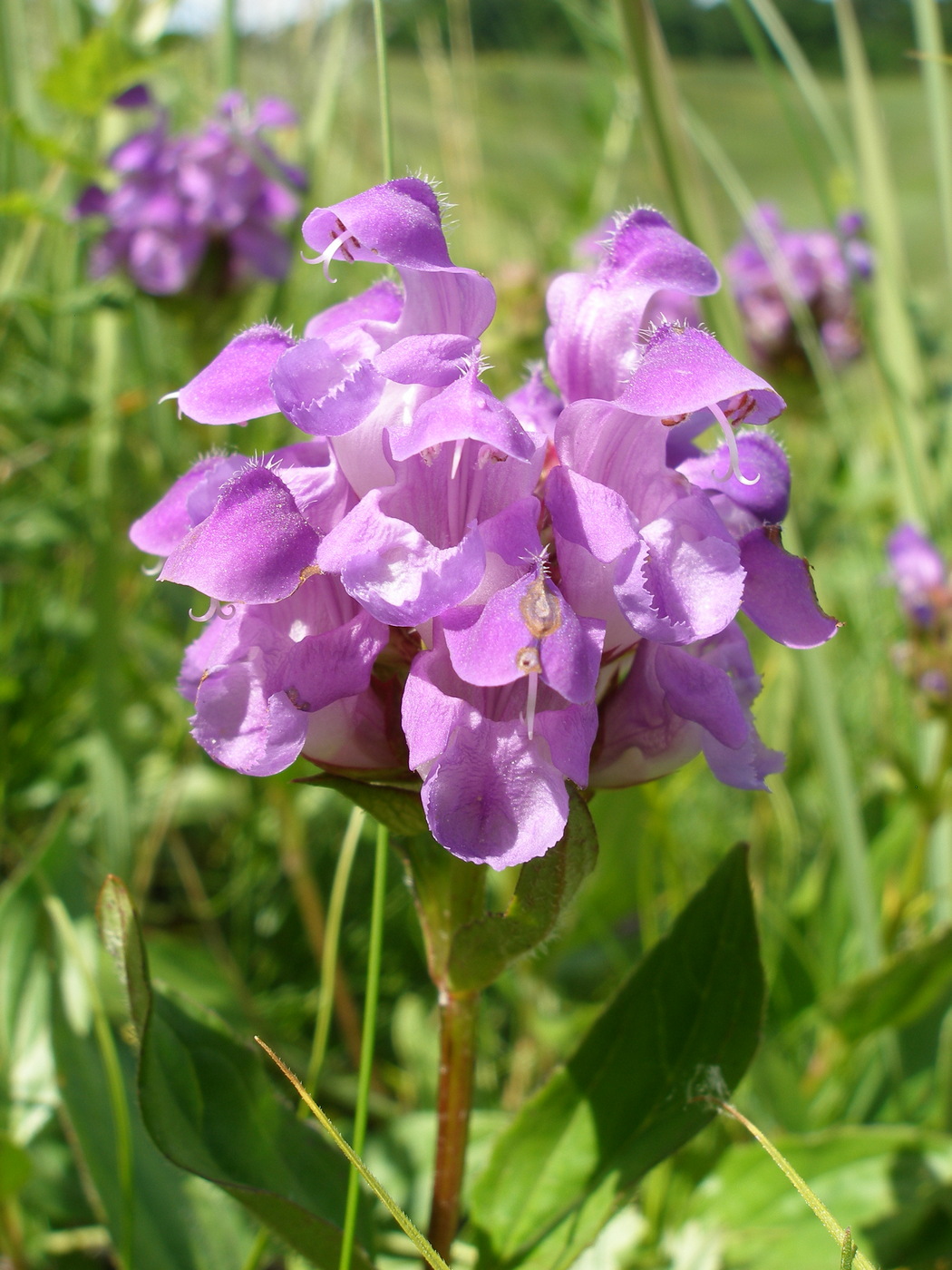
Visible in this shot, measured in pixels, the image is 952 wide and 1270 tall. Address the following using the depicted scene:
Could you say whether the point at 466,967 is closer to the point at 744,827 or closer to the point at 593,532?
the point at 593,532

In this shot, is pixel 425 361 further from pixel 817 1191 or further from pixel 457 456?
pixel 817 1191

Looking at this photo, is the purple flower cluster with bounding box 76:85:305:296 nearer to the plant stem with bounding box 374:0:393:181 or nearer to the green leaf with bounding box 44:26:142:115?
the green leaf with bounding box 44:26:142:115

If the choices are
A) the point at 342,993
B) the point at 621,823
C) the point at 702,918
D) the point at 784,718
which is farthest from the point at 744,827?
the point at 702,918

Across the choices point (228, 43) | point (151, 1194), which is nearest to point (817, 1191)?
point (151, 1194)

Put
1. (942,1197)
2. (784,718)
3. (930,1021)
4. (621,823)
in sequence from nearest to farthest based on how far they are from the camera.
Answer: (942,1197) → (930,1021) → (621,823) → (784,718)

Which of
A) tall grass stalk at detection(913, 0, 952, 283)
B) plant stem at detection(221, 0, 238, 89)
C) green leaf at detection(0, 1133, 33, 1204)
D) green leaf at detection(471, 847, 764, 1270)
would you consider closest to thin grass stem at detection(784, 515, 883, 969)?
green leaf at detection(471, 847, 764, 1270)

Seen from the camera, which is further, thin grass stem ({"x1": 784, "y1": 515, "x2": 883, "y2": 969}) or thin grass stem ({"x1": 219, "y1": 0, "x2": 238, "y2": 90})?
thin grass stem ({"x1": 219, "y1": 0, "x2": 238, "y2": 90})
